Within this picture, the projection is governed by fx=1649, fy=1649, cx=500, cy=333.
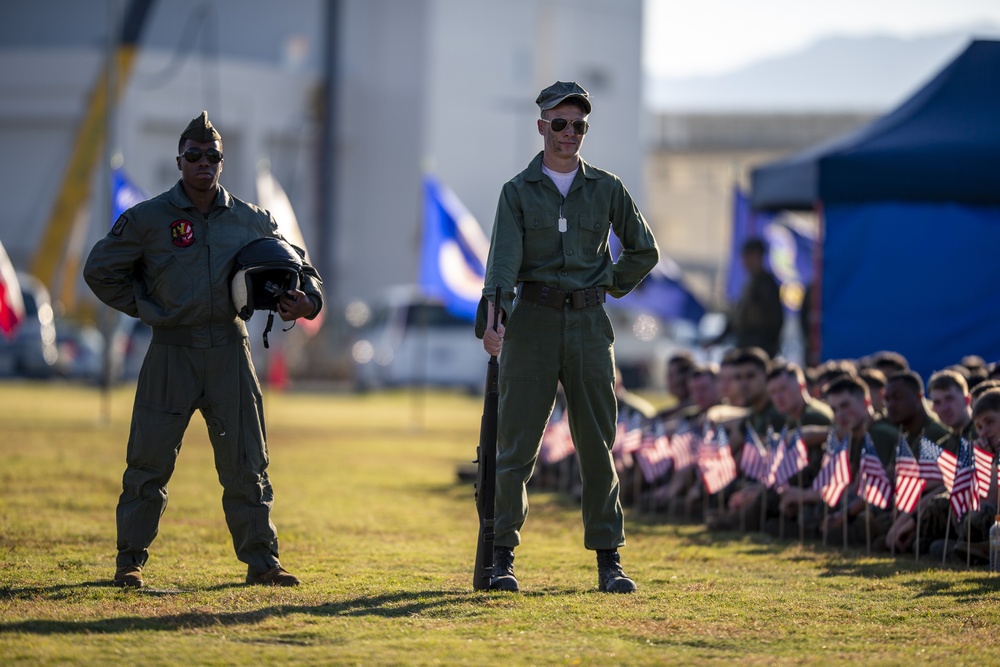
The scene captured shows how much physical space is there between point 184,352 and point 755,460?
14.9 ft

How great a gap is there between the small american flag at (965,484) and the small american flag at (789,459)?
1.62 meters

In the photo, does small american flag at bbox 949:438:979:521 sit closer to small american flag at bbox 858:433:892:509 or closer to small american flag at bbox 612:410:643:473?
small american flag at bbox 858:433:892:509

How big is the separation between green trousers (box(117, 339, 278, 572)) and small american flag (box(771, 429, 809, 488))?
3941 millimetres

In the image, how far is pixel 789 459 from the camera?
34.7 ft

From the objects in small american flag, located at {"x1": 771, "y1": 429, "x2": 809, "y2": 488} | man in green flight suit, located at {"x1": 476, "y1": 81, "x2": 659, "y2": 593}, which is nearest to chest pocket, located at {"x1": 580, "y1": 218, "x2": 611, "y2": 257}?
man in green flight suit, located at {"x1": 476, "y1": 81, "x2": 659, "y2": 593}

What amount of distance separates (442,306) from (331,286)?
501 inches

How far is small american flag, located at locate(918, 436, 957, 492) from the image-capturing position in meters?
9.01

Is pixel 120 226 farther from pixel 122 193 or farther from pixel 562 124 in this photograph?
pixel 122 193

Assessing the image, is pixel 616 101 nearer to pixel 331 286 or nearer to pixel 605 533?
pixel 331 286

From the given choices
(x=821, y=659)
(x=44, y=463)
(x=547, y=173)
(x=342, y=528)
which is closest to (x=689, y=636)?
(x=821, y=659)

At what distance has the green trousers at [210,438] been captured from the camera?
7738 mm

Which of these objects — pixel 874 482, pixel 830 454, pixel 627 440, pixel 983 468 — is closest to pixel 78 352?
pixel 627 440

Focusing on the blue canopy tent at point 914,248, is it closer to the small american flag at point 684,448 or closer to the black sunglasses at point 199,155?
the small american flag at point 684,448

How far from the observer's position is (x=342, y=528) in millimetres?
10672
